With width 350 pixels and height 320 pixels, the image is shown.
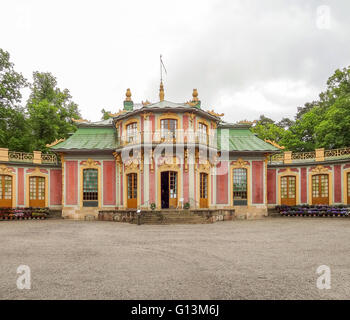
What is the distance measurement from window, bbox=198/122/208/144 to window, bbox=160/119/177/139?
1.87 meters

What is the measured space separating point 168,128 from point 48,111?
15272mm

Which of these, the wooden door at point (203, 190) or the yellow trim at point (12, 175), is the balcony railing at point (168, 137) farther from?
the yellow trim at point (12, 175)

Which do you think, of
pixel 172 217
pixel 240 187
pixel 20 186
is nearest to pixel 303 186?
pixel 240 187

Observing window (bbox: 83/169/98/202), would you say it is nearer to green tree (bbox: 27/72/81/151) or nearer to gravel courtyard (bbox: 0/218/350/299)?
green tree (bbox: 27/72/81/151)

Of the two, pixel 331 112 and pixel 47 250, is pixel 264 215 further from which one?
pixel 47 250

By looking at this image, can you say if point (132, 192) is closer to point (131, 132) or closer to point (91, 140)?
point (131, 132)

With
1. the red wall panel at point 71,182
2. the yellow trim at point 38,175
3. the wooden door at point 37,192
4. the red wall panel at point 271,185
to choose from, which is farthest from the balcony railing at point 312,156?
the wooden door at point 37,192

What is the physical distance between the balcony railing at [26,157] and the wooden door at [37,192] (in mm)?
1480

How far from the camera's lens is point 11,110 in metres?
24.3

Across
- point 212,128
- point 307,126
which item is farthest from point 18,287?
point 307,126

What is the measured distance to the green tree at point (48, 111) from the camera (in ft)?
86.4

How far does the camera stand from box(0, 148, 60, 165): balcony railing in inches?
804
